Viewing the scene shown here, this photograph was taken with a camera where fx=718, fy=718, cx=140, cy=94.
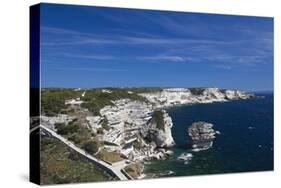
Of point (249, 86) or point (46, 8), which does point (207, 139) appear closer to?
point (249, 86)

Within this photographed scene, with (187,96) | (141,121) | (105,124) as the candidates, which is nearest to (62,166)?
(105,124)

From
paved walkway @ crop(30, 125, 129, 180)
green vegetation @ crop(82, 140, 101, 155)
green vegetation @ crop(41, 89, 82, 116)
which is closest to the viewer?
green vegetation @ crop(41, 89, 82, 116)

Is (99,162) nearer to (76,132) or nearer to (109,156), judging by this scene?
(109,156)

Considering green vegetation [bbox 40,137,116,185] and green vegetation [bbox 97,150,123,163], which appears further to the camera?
green vegetation [bbox 97,150,123,163]

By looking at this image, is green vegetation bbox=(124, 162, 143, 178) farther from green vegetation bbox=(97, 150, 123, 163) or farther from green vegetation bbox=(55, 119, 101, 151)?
green vegetation bbox=(55, 119, 101, 151)

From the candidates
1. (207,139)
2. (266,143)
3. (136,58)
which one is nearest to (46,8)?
(136,58)

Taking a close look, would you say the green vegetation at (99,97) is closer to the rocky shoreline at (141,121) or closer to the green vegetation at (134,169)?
the rocky shoreline at (141,121)

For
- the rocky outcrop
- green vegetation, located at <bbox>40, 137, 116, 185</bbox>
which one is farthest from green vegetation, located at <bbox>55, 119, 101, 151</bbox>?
the rocky outcrop
